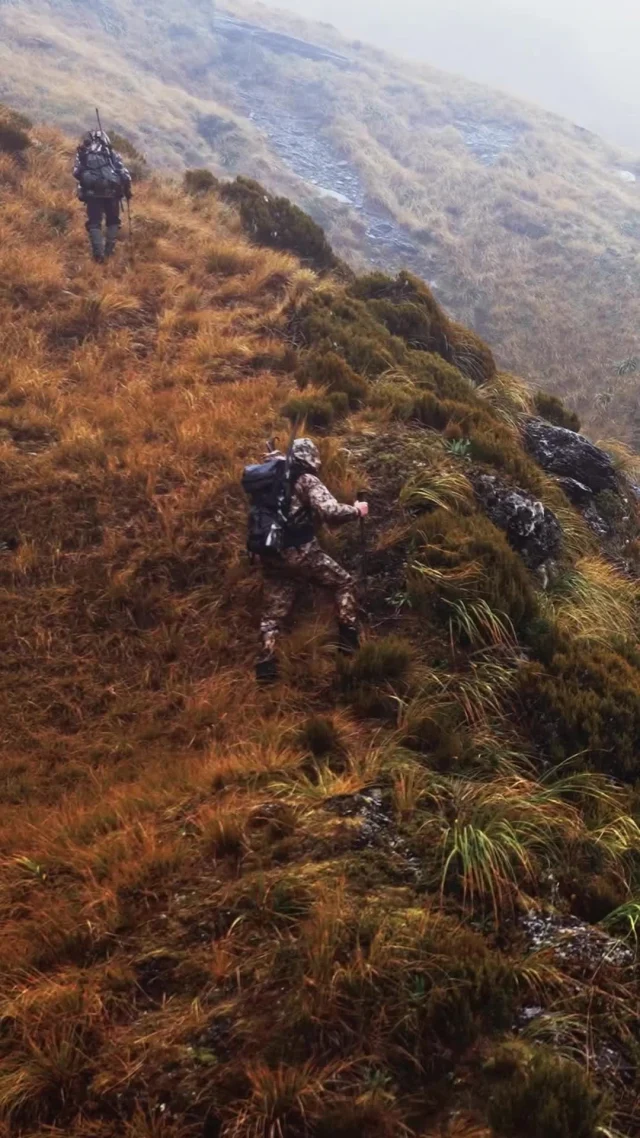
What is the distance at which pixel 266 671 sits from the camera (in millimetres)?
4973

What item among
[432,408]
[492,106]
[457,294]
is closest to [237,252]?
[432,408]

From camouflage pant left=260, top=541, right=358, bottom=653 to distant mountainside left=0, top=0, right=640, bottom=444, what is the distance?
15.8 metres

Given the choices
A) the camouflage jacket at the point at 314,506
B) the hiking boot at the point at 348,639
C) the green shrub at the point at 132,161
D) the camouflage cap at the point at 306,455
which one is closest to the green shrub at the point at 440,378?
the camouflage cap at the point at 306,455

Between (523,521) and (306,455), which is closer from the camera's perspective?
(306,455)

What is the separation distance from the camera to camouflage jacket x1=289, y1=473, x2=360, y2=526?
5.24m

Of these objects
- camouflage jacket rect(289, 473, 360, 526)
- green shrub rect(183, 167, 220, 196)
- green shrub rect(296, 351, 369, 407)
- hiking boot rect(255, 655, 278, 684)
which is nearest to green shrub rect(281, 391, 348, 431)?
green shrub rect(296, 351, 369, 407)

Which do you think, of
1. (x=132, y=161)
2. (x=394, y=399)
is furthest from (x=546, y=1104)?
(x=132, y=161)

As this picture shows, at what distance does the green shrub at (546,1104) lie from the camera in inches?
93.5

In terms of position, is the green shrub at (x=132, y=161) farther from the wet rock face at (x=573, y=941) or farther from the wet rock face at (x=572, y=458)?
the wet rock face at (x=573, y=941)

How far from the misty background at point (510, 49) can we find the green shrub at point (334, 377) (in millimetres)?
79090

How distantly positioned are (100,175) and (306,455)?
7.93 metres

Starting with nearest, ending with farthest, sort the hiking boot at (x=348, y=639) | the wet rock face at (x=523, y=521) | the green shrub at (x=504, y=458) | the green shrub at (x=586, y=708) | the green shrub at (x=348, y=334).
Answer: the green shrub at (x=586, y=708)
the hiking boot at (x=348, y=639)
the wet rock face at (x=523, y=521)
the green shrub at (x=504, y=458)
the green shrub at (x=348, y=334)

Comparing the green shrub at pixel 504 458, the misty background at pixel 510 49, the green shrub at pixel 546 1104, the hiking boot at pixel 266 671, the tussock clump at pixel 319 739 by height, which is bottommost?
the hiking boot at pixel 266 671

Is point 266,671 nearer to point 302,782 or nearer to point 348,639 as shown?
point 348,639
